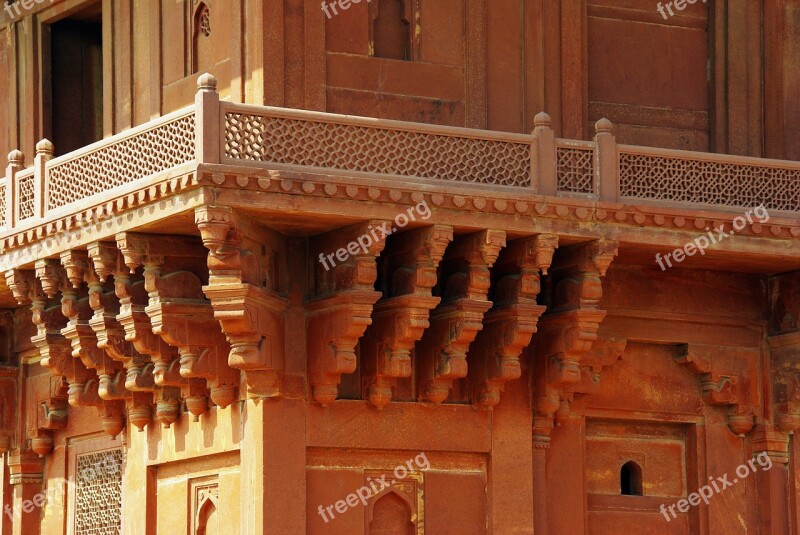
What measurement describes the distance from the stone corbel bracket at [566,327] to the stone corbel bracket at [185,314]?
2.12 m

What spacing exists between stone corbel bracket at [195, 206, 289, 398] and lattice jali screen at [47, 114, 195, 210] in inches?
19.5

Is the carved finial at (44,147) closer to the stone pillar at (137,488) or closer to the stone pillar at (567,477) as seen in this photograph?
the stone pillar at (137,488)

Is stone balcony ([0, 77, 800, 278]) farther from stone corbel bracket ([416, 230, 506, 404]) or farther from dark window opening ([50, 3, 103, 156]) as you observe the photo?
dark window opening ([50, 3, 103, 156])

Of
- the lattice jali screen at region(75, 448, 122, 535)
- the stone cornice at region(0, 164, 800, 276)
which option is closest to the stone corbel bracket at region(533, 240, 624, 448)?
the stone cornice at region(0, 164, 800, 276)

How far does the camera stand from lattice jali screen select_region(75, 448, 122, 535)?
16172 mm

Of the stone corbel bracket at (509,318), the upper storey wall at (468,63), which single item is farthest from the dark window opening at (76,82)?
the stone corbel bracket at (509,318)

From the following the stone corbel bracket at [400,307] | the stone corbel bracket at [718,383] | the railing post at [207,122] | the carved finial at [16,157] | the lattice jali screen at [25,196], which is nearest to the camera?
the railing post at [207,122]

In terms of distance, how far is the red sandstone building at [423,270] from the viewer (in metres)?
14.3

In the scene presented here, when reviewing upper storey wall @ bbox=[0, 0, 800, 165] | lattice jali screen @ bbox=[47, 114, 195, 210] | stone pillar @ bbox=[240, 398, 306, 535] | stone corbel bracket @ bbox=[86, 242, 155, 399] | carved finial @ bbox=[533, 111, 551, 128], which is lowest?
stone pillar @ bbox=[240, 398, 306, 535]

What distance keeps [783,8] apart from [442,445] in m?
4.26

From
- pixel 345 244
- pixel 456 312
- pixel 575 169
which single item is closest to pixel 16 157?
pixel 345 244

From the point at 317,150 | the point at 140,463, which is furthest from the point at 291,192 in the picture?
the point at 140,463

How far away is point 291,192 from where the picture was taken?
546 inches

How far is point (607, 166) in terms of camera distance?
49.0 ft
